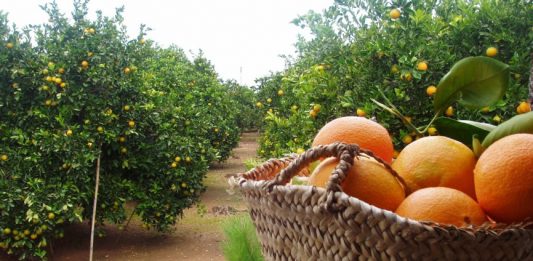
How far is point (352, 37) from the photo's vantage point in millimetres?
3369

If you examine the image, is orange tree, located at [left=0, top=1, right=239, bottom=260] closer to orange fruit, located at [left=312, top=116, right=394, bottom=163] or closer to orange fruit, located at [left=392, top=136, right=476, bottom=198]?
orange fruit, located at [left=312, top=116, right=394, bottom=163]

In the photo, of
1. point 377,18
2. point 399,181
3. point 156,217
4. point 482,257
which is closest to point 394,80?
point 377,18

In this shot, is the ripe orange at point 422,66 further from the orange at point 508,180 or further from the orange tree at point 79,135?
the orange tree at point 79,135

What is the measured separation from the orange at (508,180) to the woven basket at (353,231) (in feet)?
0.18

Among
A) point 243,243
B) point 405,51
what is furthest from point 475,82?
point 405,51

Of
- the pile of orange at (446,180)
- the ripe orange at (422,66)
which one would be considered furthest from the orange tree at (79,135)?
the pile of orange at (446,180)

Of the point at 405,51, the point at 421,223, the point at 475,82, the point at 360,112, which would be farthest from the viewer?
the point at 405,51

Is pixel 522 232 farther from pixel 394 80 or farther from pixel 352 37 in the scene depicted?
pixel 352 37

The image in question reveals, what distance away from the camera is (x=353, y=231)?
28.8 inches

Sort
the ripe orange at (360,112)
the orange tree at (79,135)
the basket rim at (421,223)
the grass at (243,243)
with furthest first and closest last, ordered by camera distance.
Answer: the orange tree at (79,135), the ripe orange at (360,112), the grass at (243,243), the basket rim at (421,223)

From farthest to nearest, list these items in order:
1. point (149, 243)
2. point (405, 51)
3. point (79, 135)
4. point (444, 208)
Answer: point (149, 243) → point (79, 135) → point (405, 51) → point (444, 208)

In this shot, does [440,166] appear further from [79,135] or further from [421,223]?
[79,135]

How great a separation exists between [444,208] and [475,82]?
373 millimetres

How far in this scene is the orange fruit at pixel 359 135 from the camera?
100cm
